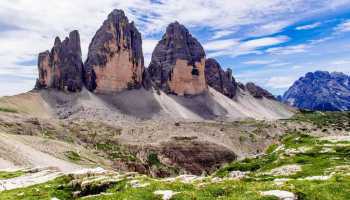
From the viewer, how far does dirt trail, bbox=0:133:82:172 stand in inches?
3767

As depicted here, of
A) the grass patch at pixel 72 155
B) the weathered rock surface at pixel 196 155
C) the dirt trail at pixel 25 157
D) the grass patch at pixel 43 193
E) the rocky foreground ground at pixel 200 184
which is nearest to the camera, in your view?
the rocky foreground ground at pixel 200 184

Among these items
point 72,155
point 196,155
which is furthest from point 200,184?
point 196,155

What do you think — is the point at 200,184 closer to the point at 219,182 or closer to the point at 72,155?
the point at 219,182

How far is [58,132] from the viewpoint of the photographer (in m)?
162

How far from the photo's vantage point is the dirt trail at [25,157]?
95.7 meters

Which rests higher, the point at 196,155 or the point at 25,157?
the point at 25,157

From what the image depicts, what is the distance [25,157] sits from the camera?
10131 cm

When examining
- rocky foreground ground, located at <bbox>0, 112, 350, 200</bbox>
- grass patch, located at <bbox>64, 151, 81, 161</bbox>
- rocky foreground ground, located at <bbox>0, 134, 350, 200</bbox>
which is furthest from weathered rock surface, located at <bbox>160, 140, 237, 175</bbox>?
rocky foreground ground, located at <bbox>0, 134, 350, 200</bbox>

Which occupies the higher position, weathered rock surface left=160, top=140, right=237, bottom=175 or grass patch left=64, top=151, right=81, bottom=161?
grass patch left=64, top=151, right=81, bottom=161

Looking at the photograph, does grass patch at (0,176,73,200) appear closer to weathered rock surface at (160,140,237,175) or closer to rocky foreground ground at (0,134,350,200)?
rocky foreground ground at (0,134,350,200)

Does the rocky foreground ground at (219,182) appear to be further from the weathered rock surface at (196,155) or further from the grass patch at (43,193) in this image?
the weathered rock surface at (196,155)

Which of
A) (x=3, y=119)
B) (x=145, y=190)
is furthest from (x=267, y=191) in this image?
(x=3, y=119)

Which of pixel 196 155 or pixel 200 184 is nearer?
pixel 200 184

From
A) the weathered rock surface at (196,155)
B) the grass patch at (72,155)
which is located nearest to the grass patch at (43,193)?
the grass patch at (72,155)
